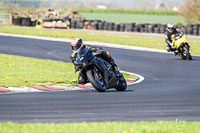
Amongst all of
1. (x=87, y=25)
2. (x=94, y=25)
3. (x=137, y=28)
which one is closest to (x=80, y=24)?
(x=87, y=25)

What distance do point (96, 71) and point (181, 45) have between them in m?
12.5

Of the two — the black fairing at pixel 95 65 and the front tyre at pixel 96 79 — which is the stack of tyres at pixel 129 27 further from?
→ the front tyre at pixel 96 79

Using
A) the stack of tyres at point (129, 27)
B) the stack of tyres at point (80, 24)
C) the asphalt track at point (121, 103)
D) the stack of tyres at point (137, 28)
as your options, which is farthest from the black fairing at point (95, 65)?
the stack of tyres at point (80, 24)

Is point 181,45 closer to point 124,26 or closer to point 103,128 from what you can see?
point 103,128

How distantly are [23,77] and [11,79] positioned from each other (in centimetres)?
72

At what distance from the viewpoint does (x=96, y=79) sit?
13.6 m

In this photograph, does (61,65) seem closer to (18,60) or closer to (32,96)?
(18,60)

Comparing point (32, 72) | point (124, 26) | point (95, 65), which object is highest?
point (95, 65)

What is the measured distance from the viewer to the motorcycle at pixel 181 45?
83.1ft

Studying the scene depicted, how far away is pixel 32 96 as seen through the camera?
41.1 ft

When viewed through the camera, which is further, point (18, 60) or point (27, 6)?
point (27, 6)

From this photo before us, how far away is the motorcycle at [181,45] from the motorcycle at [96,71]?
38.4ft

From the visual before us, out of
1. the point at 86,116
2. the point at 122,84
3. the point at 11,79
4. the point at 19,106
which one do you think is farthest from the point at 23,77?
the point at 86,116

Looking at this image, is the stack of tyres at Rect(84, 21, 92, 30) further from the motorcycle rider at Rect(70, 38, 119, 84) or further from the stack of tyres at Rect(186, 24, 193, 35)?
the motorcycle rider at Rect(70, 38, 119, 84)
